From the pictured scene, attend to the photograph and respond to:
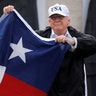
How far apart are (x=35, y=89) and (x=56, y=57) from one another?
0.38 metres

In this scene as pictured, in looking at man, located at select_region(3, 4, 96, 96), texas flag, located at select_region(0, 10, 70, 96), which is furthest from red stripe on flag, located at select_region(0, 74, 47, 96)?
man, located at select_region(3, 4, 96, 96)

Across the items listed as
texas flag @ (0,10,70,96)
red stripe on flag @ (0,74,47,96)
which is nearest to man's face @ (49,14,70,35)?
texas flag @ (0,10,70,96)

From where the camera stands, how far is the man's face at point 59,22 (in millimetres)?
4516

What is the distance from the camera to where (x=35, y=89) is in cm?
461

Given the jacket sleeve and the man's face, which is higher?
the man's face

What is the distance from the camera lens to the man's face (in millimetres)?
4516

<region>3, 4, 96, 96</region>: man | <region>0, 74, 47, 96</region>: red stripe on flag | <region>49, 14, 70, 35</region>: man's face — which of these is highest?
<region>49, 14, 70, 35</region>: man's face

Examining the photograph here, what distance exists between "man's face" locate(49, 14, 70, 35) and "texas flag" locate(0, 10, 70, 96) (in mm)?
130

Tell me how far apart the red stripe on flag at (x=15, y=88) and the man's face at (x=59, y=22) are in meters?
0.62

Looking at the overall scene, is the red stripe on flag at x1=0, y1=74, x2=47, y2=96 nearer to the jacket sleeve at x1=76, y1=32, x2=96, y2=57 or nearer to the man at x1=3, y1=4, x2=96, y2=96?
the man at x1=3, y1=4, x2=96, y2=96

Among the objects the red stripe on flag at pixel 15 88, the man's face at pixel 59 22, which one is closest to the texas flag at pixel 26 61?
the red stripe on flag at pixel 15 88

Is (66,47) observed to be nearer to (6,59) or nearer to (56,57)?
(56,57)

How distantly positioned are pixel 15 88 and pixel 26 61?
284mm

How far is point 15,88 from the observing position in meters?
4.57
